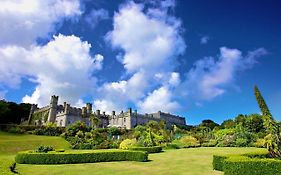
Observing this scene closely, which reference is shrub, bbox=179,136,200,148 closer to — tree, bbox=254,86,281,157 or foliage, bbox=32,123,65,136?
tree, bbox=254,86,281,157

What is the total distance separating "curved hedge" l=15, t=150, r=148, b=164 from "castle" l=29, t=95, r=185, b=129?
46.7 m

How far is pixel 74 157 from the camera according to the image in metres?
20.8

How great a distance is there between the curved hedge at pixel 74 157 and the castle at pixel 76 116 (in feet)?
153

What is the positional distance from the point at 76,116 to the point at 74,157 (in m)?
50.1

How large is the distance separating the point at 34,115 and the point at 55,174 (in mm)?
66475

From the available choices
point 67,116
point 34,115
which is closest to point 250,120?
point 67,116

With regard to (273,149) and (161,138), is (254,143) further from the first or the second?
(273,149)

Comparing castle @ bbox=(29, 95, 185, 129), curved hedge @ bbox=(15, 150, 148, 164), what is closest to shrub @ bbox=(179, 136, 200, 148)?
curved hedge @ bbox=(15, 150, 148, 164)

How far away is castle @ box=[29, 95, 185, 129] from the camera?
68.1 meters

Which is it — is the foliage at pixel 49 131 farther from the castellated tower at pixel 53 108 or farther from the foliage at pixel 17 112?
the foliage at pixel 17 112

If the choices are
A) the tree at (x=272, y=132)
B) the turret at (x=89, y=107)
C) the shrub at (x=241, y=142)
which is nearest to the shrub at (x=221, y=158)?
the tree at (x=272, y=132)

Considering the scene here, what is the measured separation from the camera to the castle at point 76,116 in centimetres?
6807

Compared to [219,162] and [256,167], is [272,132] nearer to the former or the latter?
[219,162]

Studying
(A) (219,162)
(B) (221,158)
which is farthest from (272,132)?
(A) (219,162)
